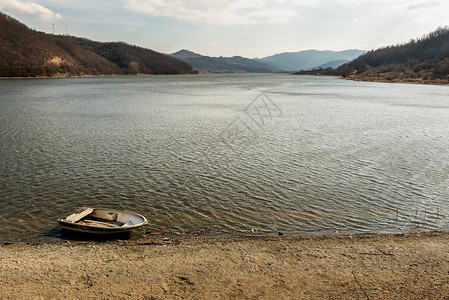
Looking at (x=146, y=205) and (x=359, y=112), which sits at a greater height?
(x=359, y=112)

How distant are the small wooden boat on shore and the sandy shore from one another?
65 cm

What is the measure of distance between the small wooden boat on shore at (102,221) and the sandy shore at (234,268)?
0.65 metres

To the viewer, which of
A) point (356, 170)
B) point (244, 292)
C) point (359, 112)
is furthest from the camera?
point (359, 112)

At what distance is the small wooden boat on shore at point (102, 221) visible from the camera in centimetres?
1339

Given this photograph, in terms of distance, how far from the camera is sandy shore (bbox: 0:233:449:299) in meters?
9.73

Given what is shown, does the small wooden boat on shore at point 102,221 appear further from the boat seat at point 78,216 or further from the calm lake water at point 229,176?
the calm lake water at point 229,176

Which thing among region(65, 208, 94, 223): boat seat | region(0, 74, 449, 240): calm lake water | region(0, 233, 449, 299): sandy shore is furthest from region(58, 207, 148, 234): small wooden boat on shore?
region(0, 74, 449, 240): calm lake water

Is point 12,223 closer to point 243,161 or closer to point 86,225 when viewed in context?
point 86,225

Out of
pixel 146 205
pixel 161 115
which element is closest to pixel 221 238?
pixel 146 205

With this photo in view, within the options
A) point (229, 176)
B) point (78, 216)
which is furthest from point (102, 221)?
point (229, 176)

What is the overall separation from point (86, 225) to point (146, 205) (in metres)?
3.95

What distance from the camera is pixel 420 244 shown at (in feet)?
42.2

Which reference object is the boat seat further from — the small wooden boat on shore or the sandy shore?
the sandy shore

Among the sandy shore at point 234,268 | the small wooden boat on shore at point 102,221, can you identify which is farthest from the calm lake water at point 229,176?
the sandy shore at point 234,268
